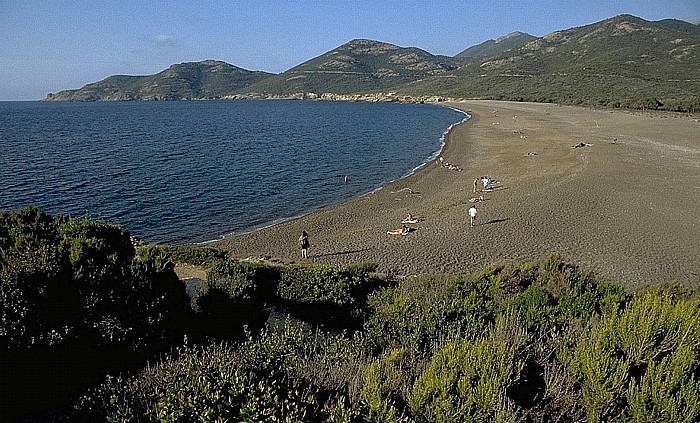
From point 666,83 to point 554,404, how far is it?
115901 mm

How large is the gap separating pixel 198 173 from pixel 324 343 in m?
34.6

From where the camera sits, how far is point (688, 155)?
3891cm

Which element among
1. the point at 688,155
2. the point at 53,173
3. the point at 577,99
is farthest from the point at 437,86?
→ the point at 53,173

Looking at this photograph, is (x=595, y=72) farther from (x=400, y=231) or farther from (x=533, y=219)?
(x=400, y=231)

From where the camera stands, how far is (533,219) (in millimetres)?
23250

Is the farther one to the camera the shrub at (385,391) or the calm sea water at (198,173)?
the calm sea water at (198,173)

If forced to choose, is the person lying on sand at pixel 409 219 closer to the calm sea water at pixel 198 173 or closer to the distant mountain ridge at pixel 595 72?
the calm sea water at pixel 198 173

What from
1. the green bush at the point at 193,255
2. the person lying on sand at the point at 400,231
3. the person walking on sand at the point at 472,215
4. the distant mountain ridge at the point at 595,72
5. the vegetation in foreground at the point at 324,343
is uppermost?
the distant mountain ridge at the point at 595,72

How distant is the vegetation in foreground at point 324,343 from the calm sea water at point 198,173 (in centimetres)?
1430

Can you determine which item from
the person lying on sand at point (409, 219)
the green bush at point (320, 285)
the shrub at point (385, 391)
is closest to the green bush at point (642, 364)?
the shrub at point (385, 391)

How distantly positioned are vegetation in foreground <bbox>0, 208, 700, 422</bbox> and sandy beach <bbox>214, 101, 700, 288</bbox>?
658 centimetres

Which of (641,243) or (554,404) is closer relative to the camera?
(554,404)

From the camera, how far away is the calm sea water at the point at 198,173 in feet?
92.0

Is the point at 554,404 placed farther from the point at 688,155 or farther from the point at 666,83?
the point at 666,83
